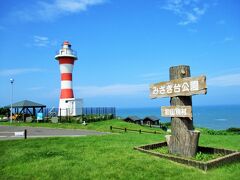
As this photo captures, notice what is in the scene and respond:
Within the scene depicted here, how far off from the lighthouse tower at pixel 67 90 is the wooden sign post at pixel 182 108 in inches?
946

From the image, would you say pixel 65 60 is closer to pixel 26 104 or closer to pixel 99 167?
pixel 26 104

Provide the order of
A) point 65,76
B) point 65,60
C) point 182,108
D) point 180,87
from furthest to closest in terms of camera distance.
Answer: point 65,60
point 65,76
point 180,87
point 182,108

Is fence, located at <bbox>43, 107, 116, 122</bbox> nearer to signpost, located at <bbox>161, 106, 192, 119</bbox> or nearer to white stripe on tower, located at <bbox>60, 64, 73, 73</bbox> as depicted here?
white stripe on tower, located at <bbox>60, 64, 73, 73</bbox>

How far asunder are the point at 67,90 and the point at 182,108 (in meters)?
25.1

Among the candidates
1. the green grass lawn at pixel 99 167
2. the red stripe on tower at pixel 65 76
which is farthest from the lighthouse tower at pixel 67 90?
the green grass lawn at pixel 99 167

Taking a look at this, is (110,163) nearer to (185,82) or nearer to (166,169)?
(166,169)

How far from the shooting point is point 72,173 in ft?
22.0

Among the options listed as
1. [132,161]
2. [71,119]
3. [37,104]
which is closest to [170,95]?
[132,161]

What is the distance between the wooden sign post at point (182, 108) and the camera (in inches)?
323

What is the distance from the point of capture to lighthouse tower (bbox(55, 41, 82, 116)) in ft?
105

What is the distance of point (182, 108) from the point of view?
843cm

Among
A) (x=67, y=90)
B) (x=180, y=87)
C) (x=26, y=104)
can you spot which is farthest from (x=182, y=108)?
(x=26, y=104)

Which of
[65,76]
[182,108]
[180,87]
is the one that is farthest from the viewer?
[65,76]

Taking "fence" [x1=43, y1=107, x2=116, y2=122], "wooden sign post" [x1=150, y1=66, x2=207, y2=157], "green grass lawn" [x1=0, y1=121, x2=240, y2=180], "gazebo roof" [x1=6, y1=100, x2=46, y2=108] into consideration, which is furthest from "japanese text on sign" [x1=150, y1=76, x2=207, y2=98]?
"gazebo roof" [x1=6, y1=100, x2=46, y2=108]
